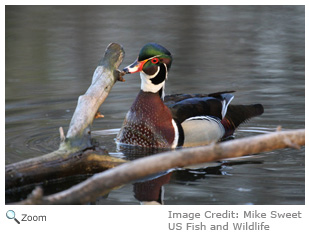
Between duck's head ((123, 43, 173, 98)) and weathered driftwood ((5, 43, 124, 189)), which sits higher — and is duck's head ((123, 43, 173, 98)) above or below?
above

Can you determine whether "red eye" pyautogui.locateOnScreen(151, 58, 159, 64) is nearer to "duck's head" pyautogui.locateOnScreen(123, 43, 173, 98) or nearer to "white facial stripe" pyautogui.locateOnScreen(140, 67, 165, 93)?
"duck's head" pyautogui.locateOnScreen(123, 43, 173, 98)

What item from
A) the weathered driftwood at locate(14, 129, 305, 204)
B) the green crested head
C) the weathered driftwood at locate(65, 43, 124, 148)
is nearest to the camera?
the weathered driftwood at locate(14, 129, 305, 204)

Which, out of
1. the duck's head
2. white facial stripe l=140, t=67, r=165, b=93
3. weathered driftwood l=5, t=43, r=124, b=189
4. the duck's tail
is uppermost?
the duck's head

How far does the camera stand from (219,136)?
23.0 feet

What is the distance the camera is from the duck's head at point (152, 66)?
21.4 ft

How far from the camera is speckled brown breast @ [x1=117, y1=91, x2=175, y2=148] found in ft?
21.6

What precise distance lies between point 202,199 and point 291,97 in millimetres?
3966

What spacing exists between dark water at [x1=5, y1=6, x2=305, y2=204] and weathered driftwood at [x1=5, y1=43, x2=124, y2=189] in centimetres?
35

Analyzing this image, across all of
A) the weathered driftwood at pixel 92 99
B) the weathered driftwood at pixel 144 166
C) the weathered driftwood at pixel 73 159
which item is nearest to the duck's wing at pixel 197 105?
the weathered driftwood at pixel 92 99

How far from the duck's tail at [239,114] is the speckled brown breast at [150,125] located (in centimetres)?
95
